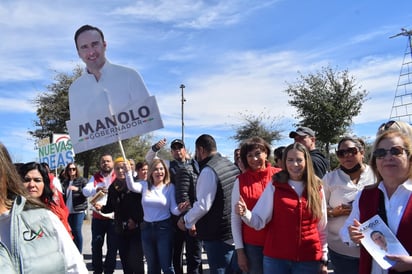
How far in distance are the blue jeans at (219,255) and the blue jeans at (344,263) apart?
1.18m

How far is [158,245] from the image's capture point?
211 inches

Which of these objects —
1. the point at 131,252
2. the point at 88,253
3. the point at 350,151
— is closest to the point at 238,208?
the point at 350,151

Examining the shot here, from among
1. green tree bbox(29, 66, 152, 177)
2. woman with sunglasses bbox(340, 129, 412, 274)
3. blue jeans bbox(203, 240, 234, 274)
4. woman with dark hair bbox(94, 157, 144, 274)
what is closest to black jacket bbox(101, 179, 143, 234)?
woman with dark hair bbox(94, 157, 144, 274)

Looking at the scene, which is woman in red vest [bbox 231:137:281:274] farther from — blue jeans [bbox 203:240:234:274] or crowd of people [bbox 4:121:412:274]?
blue jeans [bbox 203:240:234:274]

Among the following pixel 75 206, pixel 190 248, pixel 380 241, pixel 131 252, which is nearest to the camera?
pixel 380 241

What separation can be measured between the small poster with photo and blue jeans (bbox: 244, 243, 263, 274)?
165 centimetres

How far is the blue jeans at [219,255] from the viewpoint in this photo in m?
4.50

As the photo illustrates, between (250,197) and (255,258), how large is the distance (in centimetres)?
59

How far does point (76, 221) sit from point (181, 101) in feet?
86.3

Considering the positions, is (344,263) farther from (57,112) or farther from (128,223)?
(57,112)

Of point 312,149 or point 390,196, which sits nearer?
point 390,196

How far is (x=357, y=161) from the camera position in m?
3.90

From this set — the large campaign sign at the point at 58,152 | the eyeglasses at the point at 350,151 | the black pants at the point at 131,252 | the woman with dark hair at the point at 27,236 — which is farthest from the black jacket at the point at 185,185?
the large campaign sign at the point at 58,152

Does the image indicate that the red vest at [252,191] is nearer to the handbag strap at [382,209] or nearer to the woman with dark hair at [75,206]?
the handbag strap at [382,209]
